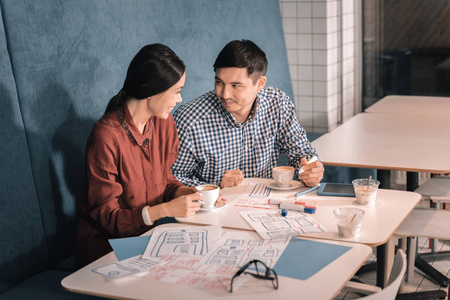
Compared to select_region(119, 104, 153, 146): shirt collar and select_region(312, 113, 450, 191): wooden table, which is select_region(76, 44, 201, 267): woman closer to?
select_region(119, 104, 153, 146): shirt collar

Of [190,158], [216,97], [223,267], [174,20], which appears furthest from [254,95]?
[223,267]

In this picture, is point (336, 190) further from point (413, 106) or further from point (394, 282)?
point (413, 106)

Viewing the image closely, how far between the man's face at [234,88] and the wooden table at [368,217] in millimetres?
418

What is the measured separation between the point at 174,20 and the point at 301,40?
150cm

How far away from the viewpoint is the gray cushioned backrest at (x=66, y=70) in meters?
2.38

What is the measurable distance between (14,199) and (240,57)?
1111 mm

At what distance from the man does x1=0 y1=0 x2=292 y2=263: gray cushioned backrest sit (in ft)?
1.41

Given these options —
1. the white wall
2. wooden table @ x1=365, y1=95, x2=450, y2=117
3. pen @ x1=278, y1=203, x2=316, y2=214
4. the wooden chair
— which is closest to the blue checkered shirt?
pen @ x1=278, y1=203, x2=316, y2=214

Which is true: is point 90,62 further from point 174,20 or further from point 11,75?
point 174,20

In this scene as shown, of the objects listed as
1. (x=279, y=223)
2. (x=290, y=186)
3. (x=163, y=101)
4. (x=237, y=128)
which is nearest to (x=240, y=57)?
(x=237, y=128)

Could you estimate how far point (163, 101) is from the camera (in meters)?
2.30

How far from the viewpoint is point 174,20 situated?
11.1 ft

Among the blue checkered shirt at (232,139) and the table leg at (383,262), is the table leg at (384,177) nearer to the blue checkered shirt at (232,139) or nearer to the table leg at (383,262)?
the blue checkered shirt at (232,139)

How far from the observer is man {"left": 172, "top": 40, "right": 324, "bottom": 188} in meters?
2.62
